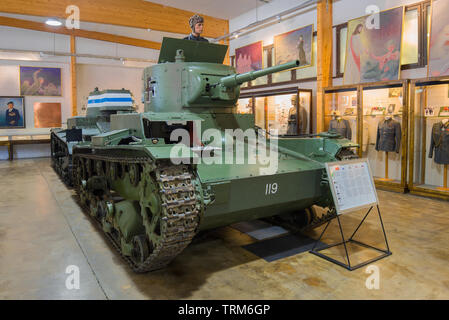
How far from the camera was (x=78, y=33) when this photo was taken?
45.2 ft

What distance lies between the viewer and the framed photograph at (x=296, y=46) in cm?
964

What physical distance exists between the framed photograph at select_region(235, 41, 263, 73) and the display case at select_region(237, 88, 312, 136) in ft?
4.63

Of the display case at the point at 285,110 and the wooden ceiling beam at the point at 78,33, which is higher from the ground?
the wooden ceiling beam at the point at 78,33

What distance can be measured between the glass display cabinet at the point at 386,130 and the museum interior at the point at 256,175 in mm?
29

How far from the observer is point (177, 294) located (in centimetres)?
315

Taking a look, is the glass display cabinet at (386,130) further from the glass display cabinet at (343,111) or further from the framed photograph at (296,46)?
the framed photograph at (296,46)

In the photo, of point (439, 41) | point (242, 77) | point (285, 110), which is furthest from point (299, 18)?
point (242, 77)

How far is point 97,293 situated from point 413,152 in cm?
639

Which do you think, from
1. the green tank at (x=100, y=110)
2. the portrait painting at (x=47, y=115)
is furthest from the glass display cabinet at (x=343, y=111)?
the portrait painting at (x=47, y=115)

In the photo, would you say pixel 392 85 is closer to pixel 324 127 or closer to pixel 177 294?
pixel 324 127

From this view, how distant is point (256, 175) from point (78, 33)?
42.0 ft

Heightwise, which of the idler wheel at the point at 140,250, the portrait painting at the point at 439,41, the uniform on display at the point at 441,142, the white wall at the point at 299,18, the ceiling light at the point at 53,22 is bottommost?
the idler wheel at the point at 140,250

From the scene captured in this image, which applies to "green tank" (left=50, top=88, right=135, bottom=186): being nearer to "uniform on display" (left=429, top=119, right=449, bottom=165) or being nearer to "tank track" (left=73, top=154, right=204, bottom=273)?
"tank track" (left=73, top=154, right=204, bottom=273)

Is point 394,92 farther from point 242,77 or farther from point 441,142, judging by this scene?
point 242,77
